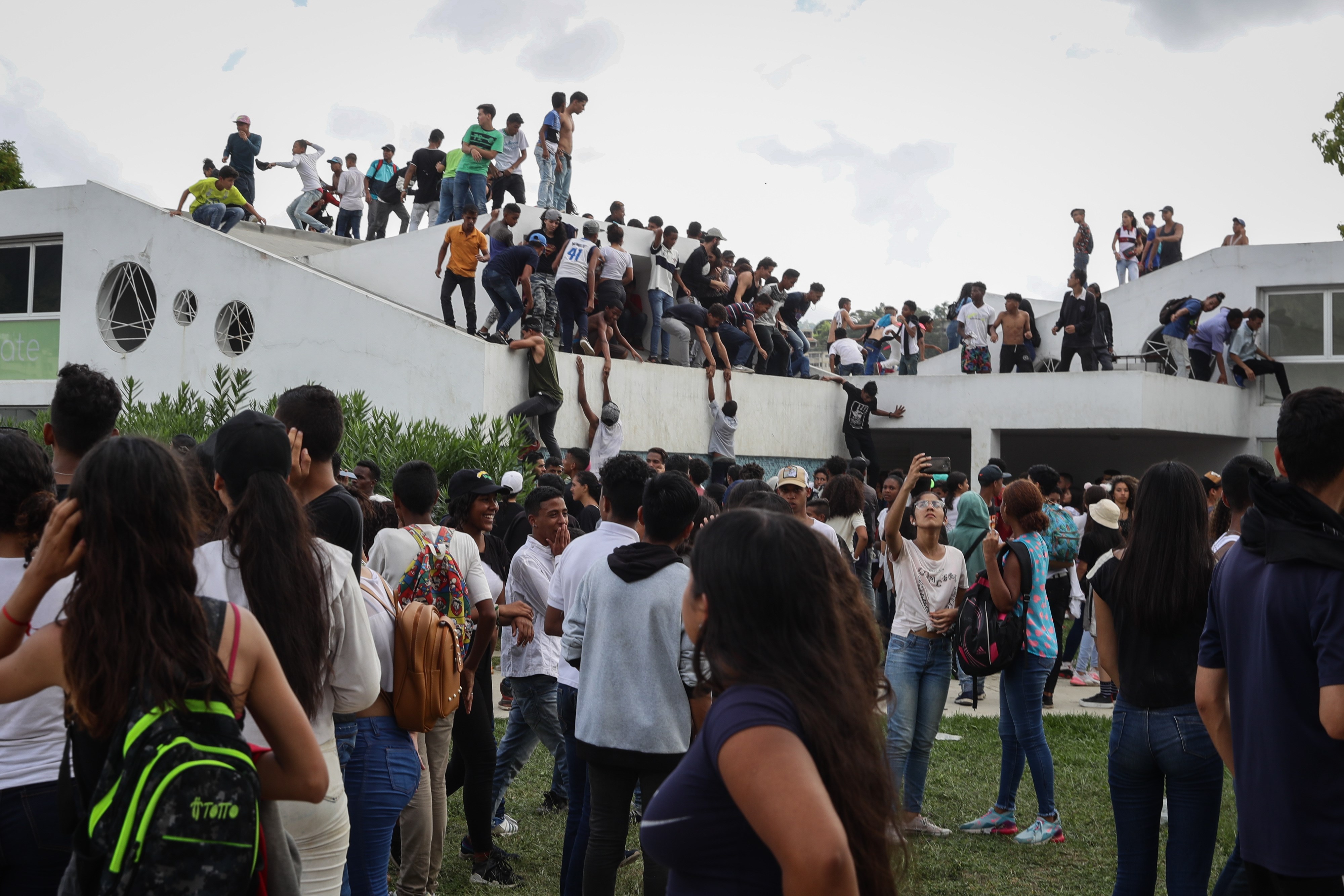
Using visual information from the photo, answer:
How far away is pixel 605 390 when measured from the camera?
1568cm

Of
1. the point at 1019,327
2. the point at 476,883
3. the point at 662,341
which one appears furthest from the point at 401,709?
the point at 1019,327

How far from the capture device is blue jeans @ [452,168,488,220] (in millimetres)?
17078

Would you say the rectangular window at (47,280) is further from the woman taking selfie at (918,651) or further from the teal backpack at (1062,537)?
the woman taking selfie at (918,651)

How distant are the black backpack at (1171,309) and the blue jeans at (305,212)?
15317 mm

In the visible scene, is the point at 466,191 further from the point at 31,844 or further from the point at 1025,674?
the point at 31,844

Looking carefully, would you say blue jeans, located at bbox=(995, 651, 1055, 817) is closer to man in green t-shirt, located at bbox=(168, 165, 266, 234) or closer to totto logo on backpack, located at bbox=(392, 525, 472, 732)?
totto logo on backpack, located at bbox=(392, 525, 472, 732)

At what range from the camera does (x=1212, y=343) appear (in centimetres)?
2083

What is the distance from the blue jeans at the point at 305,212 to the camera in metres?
20.3

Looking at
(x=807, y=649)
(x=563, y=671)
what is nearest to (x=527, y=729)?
(x=563, y=671)

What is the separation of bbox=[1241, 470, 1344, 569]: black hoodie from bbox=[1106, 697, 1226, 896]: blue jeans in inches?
46.8

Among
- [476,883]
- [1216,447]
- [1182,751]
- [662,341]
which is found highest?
[662,341]

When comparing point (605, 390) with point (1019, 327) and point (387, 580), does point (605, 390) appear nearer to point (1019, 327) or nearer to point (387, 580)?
point (1019, 327)

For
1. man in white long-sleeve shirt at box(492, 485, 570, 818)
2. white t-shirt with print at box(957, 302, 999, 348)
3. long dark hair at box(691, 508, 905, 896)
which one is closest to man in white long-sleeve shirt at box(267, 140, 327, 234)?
white t-shirt with print at box(957, 302, 999, 348)

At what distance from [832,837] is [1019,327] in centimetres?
1922
